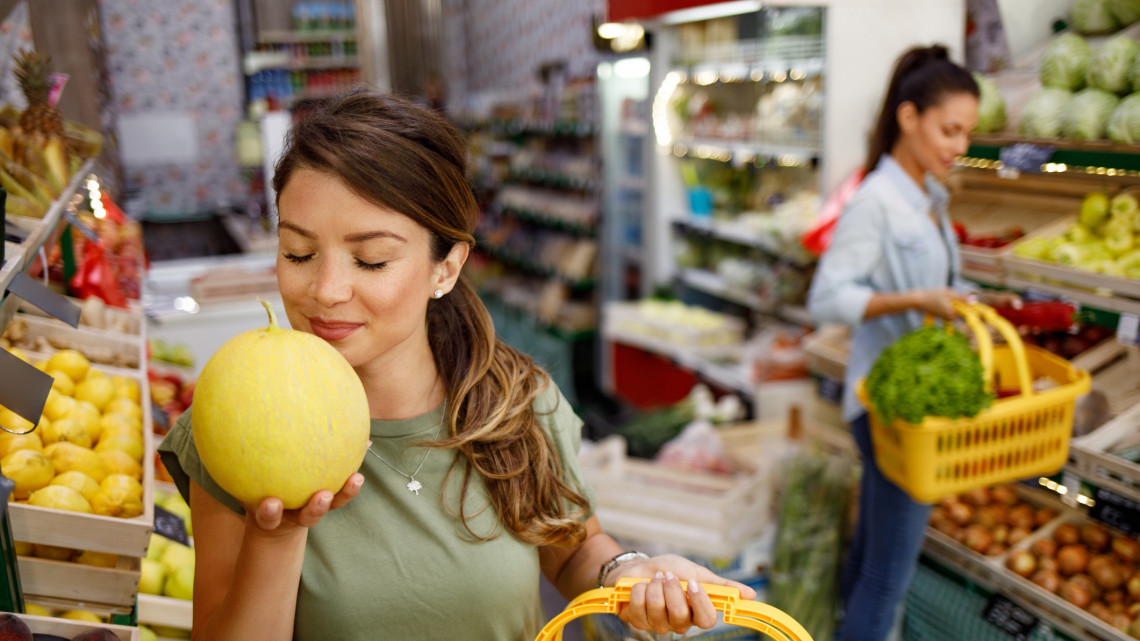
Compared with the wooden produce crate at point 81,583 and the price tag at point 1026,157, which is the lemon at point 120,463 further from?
the price tag at point 1026,157

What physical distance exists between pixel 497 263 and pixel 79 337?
651 centimetres

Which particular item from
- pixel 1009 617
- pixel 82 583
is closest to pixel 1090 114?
pixel 1009 617

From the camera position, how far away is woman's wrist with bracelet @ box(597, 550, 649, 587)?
1.31 metres

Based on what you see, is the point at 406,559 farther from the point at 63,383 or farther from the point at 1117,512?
the point at 1117,512

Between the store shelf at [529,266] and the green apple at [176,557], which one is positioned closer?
the green apple at [176,557]

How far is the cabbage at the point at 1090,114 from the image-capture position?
251 cm

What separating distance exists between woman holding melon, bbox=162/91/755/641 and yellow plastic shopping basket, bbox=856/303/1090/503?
104cm

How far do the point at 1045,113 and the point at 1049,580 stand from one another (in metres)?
1.45

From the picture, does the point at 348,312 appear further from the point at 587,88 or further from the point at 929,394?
the point at 587,88

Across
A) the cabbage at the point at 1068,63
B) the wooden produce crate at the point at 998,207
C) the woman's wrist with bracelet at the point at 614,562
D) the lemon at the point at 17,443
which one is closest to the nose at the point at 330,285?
the woman's wrist with bracelet at the point at 614,562

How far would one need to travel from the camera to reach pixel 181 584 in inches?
68.2

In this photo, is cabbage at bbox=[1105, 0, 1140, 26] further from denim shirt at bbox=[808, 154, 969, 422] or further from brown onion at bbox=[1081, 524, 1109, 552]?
brown onion at bbox=[1081, 524, 1109, 552]

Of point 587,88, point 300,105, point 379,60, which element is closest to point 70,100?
point 587,88

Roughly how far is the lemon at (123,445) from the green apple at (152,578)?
259mm
